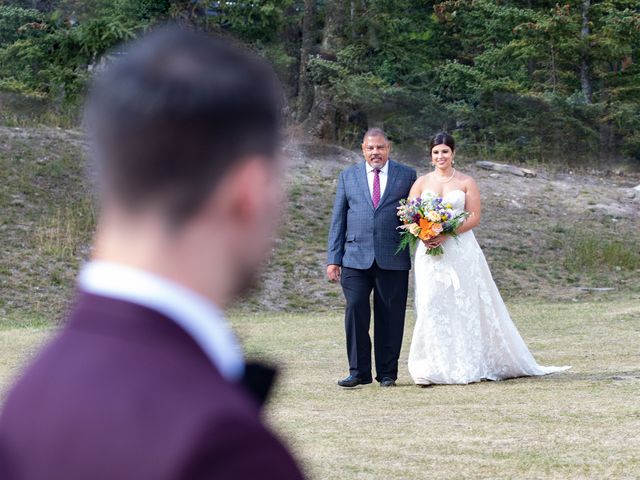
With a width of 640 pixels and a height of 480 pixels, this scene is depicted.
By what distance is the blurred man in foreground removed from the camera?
1262mm

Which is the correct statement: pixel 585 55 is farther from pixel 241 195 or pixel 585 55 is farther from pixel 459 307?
pixel 241 195

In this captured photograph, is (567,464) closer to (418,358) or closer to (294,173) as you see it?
(418,358)

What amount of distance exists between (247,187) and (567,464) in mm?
5874

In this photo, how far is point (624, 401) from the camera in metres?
9.26

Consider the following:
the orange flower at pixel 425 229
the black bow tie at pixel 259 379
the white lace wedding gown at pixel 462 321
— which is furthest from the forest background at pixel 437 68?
the black bow tie at pixel 259 379

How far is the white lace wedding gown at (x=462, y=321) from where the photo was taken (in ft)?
36.1

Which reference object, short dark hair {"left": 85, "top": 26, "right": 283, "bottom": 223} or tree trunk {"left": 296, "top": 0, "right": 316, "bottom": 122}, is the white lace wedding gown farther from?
tree trunk {"left": 296, "top": 0, "right": 316, "bottom": 122}

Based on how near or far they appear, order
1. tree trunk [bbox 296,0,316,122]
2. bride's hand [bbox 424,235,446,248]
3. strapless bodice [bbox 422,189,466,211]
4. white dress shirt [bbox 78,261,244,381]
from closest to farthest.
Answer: white dress shirt [bbox 78,261,244,381] < bride's hand [bbox 424,235,446,248] < strapless bodice [bbox 422,189,466,211] < tree trunk [bbox 296,0,316,122]

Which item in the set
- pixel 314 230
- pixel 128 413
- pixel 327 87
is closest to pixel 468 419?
pixel 128 413

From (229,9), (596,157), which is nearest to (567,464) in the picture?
(229,9)

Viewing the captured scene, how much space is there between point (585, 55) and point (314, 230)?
10.9 meters

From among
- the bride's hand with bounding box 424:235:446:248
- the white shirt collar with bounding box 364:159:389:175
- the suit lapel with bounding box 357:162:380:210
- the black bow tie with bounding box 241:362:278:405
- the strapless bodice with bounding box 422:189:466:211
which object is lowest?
the bride's hand with bounding box 424:235:446:248

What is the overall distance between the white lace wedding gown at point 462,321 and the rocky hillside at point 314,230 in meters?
9.14

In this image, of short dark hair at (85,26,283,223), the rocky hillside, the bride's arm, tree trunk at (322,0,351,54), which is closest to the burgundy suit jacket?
short dark hair at (85,26,283,223)
